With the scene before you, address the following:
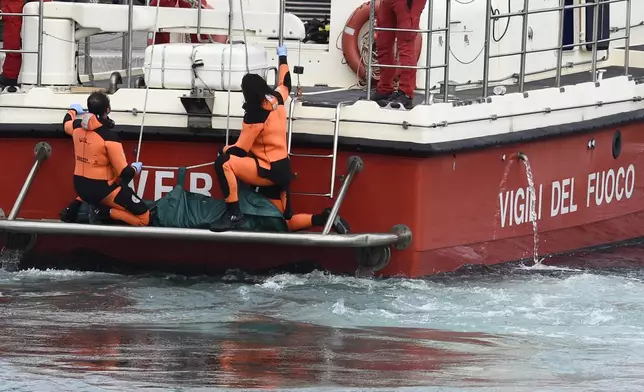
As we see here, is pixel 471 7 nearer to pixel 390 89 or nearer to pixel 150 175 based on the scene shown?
pixel 390 89

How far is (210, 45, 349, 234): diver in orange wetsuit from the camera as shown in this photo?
8211mm

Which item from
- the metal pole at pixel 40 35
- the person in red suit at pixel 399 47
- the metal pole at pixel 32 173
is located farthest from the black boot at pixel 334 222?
the metal pole at pixel 40 35

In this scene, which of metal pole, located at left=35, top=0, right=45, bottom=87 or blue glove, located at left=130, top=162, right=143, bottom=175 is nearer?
blue glove, located at left=130, top=162, right=143, bottom=175

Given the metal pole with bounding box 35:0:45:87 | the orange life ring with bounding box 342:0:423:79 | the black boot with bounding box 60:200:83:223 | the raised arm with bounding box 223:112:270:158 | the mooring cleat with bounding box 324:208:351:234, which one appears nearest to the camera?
the raised arm with bounding box 223:112:270:158

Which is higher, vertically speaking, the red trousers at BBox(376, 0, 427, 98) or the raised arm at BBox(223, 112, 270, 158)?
the red trousers at BBox(376, 0, 427, 98)

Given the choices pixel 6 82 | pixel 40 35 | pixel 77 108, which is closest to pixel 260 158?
pixel 77 108

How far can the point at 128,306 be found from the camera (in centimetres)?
788

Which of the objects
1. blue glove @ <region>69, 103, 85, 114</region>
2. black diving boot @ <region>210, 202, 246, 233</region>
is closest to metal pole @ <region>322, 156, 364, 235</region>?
black diving boot @ <region>210, 202, 246, 233</region>

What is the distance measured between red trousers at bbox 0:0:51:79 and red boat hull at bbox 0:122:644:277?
0.95m

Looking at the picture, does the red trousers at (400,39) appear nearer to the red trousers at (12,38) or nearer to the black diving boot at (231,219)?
the black diving boot at (231,219)

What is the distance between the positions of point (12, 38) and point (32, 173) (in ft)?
4.41

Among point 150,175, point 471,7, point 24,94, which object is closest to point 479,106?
point 471,7

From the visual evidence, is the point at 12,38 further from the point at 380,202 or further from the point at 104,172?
the point at 380,202

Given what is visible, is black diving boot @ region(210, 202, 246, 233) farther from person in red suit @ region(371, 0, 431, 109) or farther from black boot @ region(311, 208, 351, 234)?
person in red suit @ region(371, 0, 431, 109)
